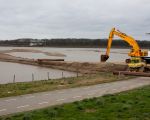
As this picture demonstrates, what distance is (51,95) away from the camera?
24.8 meters

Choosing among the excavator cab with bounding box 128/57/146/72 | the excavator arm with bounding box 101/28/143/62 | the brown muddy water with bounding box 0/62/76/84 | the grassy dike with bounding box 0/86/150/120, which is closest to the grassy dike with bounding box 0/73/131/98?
the grassy dike with bounding box 0/86/150/120

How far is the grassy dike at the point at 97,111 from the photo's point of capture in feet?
53.3

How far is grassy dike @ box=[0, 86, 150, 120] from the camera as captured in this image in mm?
16234

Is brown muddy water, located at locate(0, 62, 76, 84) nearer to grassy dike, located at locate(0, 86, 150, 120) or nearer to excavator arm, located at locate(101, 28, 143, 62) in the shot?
excavator arm, located at locate(101, 28, 143, 62)

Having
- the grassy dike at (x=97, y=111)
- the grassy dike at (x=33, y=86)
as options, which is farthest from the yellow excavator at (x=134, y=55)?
the grassy dike at (x=97, y=111)

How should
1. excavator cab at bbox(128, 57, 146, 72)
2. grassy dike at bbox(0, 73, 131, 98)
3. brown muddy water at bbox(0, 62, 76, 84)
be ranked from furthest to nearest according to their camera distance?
excavator cab at bbox(128, 57, 146, 72)
brown muddy water at bbox(0, 62, 76, 84)
grassy dike at bbox(0, 73, 131, 98)

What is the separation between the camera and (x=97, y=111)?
695 inches

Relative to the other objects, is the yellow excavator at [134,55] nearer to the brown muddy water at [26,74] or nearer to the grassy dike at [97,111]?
the brown muddy water at [26,74]

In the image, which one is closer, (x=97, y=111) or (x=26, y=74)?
(x=97, y=111)

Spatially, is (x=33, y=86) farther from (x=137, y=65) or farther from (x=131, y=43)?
(x=131, y=43)

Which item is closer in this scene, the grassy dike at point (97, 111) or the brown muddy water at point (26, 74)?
the grassy dike at point (97, 111)

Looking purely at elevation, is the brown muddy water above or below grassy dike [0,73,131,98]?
below

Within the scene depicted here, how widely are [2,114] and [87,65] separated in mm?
47670

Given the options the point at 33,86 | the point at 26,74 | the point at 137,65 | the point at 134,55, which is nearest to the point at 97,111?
the point at 33,86
